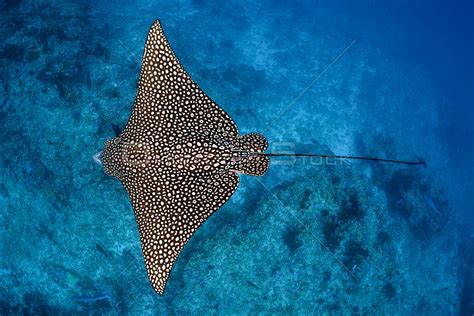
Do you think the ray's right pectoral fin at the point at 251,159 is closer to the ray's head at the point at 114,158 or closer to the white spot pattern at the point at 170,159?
the white spot pattern at the point at 170,159

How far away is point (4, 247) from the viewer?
5.27 m

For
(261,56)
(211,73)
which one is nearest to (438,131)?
(261,56)

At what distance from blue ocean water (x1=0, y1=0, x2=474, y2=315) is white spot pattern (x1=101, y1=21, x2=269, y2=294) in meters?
1.79

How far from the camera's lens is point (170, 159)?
3463 mm

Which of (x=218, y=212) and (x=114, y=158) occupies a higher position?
(x=114, y=158)

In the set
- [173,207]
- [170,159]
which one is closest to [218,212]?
[173,207]

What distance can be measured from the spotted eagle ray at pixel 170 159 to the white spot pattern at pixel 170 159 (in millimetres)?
11

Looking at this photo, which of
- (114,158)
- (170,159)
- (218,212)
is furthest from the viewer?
(218,212)

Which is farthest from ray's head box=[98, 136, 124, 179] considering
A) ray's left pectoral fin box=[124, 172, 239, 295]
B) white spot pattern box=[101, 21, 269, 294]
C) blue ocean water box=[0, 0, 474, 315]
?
blue ocean water box=[0, 0, 474, 315]

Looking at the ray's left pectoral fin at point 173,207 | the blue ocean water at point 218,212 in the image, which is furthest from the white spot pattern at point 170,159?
the blue ocean water at point 218,212

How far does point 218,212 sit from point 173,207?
194 centimetres

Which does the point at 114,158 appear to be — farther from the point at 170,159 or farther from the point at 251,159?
the point at 251,159

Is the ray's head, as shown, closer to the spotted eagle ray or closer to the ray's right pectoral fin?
the spotted eagle ray

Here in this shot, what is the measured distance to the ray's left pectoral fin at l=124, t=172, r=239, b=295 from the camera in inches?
133
